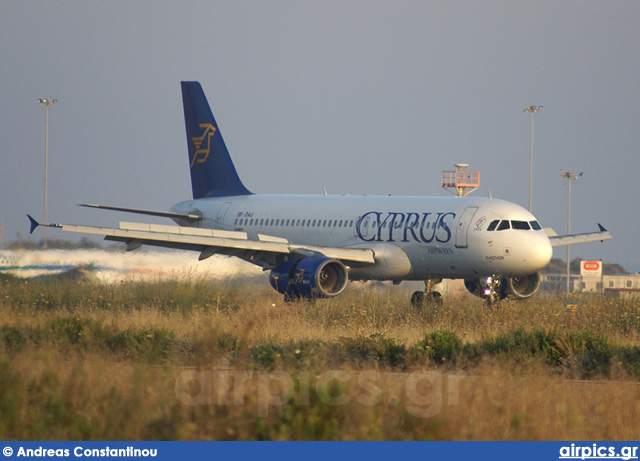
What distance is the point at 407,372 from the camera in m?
14.3

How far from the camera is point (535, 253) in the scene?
26.5 metres

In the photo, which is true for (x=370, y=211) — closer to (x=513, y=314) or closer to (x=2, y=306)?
(x=513, y=314)

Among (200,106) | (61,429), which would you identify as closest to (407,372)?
A: (61,429)

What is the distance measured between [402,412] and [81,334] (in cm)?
904

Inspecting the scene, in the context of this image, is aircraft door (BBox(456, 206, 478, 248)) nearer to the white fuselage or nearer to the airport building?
the white fuselage

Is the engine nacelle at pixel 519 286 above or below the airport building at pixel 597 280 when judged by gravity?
above

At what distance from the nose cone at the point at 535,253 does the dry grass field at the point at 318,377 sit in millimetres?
3542

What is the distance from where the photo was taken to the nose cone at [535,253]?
2655 cm

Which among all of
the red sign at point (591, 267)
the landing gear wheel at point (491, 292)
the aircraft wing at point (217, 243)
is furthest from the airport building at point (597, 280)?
the aircraft wing at point (217, 243)

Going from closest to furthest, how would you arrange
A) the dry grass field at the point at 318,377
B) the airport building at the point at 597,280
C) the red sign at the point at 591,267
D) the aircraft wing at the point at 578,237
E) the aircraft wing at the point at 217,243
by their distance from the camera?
the dry grass field at the point at 318,377 < the aircraft wing at the point at 217,243 < the aircraft wing at the point at 578,237 < the airport building at the point at 597,280 < the red sign at the point at 591,267

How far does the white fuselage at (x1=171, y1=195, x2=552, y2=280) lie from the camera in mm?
26859

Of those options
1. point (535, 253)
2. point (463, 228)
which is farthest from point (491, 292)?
point (463, 228)

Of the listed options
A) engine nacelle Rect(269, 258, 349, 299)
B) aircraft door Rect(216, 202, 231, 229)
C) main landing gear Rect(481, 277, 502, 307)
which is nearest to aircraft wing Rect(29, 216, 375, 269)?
engine nacelle Rect(269, 258, 349, 299)

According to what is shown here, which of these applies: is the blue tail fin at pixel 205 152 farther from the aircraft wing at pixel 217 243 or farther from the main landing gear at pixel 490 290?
the main landing gear at pixel 490 290
